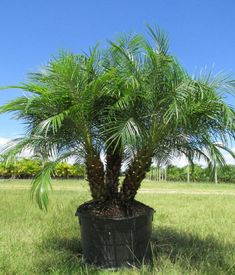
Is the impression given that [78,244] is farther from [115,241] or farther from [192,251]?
[192,251]

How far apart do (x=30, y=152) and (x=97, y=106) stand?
3.72ft

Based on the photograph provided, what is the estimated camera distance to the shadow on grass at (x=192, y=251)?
544 centimetres

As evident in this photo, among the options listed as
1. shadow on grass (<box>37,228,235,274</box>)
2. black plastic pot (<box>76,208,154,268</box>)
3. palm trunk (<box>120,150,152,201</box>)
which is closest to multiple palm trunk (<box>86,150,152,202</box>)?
palm trunk (<box>120,150,152,201</box>)

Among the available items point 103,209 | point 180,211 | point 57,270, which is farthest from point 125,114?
point 180,211

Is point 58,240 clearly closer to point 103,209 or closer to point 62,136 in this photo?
point 103,209

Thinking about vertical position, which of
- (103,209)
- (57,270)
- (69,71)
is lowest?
(57,270)

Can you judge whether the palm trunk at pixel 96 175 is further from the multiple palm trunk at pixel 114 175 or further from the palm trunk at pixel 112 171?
the palm trunk at pixel 112 171

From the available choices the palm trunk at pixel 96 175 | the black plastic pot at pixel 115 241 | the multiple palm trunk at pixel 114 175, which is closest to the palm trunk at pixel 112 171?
the multiple palm trunk at pixel 114 175

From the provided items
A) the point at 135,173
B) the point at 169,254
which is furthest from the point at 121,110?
the point at 169,254

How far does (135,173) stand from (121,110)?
3.02ft

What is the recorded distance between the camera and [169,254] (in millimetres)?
6098

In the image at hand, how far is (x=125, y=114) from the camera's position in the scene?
5.64 metres

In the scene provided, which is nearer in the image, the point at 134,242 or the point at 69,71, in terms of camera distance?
the point at 69,71

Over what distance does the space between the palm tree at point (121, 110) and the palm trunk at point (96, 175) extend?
1cm
